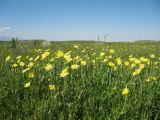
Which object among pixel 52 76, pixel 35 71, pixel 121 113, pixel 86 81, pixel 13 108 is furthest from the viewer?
pixel 35 71

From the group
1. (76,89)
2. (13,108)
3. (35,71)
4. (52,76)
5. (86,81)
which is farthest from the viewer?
(35,71)

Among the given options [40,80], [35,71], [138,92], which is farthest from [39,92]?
[138,92]

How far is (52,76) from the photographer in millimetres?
3635

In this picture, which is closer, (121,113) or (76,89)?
(121,113)

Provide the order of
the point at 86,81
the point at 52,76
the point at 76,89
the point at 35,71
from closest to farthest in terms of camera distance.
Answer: the point at 76,89
the point at 86,81
the point at 52,76
the point at 35,71

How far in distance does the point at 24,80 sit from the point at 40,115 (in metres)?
1.22

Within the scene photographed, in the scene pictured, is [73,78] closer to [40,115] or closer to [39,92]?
[39,92]

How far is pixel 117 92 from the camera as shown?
9.63 feet

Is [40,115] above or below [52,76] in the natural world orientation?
below

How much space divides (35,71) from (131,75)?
5.23ft

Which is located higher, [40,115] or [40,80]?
[40,80]

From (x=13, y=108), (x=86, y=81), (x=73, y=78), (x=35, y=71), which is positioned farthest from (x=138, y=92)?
(x=35, y=71)

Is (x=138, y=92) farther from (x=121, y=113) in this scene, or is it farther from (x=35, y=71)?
(x=35, y=71)

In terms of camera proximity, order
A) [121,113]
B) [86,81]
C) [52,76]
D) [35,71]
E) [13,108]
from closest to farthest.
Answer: [121,113] < [13,108] < [86,81] < [52,76] < [35,71]
